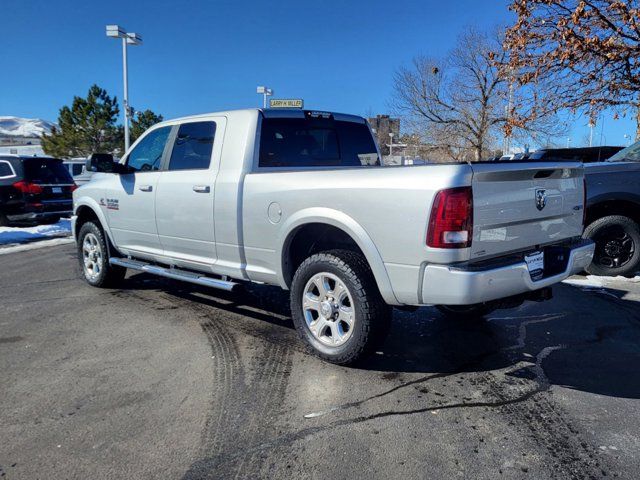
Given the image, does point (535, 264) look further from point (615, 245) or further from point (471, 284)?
point (615, 245)

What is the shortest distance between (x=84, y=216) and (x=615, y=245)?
7.00m

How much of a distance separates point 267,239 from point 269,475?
6.50ft

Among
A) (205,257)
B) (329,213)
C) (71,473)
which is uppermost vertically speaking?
(329,213)

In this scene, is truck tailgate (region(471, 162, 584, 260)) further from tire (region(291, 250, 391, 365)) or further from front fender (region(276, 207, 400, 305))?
tire (region(291, 250, 391, 365))

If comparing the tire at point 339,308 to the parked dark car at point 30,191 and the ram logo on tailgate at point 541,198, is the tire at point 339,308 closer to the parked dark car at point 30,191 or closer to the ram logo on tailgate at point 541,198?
the ram logo on tailgate at point 541,198

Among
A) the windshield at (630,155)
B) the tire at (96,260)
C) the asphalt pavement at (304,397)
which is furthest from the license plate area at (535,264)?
the tire at (96,260)

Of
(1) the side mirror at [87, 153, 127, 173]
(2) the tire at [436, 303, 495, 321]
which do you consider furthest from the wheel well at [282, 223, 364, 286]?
(1) the side mirror at [87, 153, 127, 173]

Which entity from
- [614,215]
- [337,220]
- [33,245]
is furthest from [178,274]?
[33,245]

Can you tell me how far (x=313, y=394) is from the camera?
132 inches

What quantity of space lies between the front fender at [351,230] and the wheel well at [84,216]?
3587 millimetres

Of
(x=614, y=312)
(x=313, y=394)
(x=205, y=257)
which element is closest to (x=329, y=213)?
(x=313, y=394)

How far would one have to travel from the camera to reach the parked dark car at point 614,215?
6.50 metres

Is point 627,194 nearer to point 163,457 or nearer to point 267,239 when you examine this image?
point 267,239

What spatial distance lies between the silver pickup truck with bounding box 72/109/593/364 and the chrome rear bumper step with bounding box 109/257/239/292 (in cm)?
2
